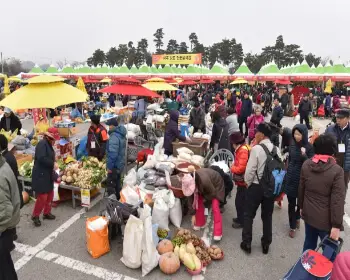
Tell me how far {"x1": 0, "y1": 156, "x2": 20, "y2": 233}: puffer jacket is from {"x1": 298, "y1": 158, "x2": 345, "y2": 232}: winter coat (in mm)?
3171

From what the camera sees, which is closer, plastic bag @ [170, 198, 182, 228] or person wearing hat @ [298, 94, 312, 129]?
plastic bag @ [170, 198, 182, 228]

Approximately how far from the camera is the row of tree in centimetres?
6606

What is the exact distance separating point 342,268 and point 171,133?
484 cm

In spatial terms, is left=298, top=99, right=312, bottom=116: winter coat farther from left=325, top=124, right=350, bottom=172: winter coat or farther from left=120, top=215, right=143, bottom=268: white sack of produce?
left=120, top=215, right=143, bottom=268: white sack of produce

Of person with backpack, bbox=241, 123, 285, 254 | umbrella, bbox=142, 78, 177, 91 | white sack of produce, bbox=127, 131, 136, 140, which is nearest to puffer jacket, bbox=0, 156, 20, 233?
person with backpack, bbox=241, 123, 285, 254

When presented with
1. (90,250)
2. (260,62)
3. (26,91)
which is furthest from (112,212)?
(260,62)

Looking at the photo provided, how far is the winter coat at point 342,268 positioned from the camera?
219cm

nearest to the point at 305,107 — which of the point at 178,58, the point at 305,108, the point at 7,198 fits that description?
the point at 305,108

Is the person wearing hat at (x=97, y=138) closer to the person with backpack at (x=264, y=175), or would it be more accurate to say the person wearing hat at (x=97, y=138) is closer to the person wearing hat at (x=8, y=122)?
the person wearing hat at (x=8, y=122)

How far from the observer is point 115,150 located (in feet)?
16.7

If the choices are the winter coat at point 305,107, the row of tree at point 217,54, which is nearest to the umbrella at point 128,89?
the winter coat at point 305,107

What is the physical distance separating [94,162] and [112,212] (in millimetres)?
2140

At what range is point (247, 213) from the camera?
395cm

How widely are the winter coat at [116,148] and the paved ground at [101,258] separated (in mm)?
1156
